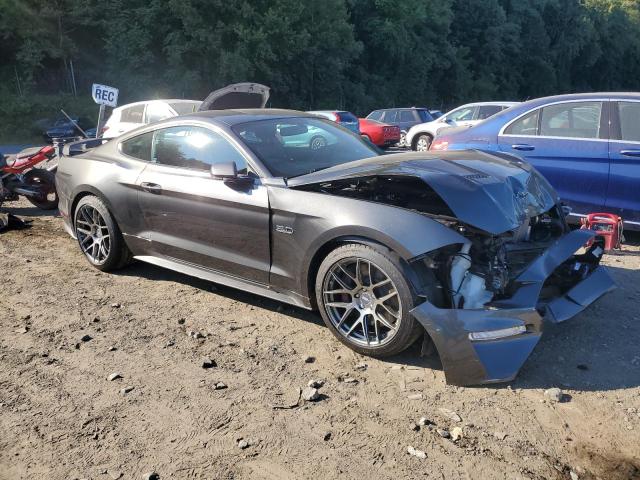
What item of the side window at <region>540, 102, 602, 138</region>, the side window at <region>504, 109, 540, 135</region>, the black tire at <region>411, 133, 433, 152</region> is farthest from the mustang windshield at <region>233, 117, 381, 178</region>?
the black tire at <region>411, 133, 433, 152</region>

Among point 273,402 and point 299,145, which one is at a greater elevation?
point 299,145

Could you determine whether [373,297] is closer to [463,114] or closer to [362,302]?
[362,302]

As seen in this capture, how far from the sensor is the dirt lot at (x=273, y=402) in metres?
2.76

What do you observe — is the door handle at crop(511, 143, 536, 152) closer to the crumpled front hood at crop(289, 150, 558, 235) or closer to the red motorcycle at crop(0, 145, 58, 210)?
the crumpled front hood at crop(289, 150, 558, 235)

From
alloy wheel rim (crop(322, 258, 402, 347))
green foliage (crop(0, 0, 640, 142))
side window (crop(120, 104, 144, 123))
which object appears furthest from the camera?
green foliage (crop(0, 0, 640, 142))

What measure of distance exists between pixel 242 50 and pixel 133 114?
781 inches

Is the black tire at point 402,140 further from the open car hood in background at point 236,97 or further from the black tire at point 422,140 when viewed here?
the open car hood in background at point 236,97

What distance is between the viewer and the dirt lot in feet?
9.04

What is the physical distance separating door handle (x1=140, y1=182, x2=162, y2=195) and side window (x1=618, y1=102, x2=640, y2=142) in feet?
15.2

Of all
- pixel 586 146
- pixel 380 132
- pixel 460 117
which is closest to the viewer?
→ pixel 586 146

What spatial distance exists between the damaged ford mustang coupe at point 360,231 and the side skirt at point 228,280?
1 cm

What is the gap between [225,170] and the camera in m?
Answer: 4.14

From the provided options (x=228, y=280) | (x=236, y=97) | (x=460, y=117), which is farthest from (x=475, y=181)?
(x=460, y=117)

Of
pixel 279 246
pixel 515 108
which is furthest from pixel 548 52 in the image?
pixel 279 246
